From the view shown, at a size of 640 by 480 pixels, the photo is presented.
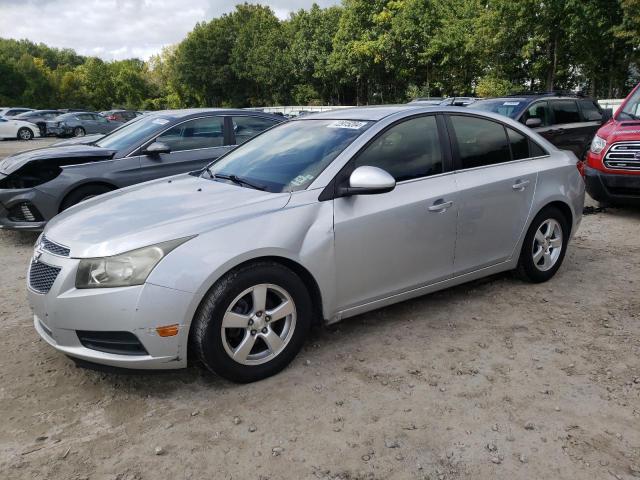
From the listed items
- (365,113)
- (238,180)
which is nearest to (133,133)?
(238,180)

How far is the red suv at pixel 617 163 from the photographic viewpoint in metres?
6.92

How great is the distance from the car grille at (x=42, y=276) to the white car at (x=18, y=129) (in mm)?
28121

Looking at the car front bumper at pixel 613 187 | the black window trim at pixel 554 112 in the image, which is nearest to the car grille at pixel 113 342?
the car front bumper at pixel 613 187

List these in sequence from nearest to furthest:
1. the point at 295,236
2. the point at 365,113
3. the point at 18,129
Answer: the point at 295,236 → the point at 365,113 → the point at 18,129

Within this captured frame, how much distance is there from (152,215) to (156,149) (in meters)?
3.58

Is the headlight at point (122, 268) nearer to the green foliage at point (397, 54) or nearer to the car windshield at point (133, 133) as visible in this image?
the car windshield at point (133, 133)

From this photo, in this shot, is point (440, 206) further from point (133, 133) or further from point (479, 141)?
point (133, 133)

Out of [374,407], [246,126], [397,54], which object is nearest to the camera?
[374,407]

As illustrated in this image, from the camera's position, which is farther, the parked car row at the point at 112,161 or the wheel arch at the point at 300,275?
the parked car row at the point at 112,161

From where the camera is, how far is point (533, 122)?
31.1 feet

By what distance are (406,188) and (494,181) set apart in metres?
0.88

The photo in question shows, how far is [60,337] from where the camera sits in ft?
9.70

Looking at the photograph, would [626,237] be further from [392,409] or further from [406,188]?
[392,409]

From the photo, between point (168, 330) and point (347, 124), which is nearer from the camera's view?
point (168, 330)
